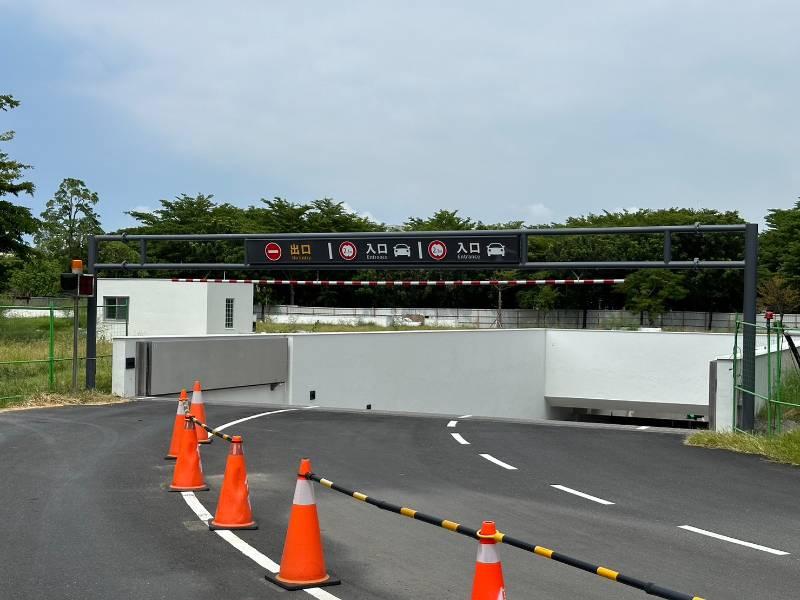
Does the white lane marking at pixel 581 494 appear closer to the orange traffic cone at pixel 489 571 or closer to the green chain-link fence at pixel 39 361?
the orange traffic cone at pixel 489 571

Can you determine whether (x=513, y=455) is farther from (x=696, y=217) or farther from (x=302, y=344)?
(x=696, y=217)

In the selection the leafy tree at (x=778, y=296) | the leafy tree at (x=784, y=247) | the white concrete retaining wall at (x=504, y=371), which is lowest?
the white concrete retaining wall at (x=504, y=371)

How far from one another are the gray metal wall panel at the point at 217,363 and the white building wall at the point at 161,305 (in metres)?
16.5

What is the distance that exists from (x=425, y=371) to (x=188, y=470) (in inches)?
952

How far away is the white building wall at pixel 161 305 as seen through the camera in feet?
145

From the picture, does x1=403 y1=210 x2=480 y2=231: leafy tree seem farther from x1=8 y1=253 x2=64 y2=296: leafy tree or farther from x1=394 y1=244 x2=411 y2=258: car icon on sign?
x1=394 y1=244 x2=411 y2=258: car icon on sign

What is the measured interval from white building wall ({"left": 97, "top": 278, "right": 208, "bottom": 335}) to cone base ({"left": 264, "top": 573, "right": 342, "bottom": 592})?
37.6 meters

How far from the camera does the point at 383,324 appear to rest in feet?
214

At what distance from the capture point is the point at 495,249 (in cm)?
2047

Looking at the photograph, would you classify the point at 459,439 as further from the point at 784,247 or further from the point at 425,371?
the point at 784,247

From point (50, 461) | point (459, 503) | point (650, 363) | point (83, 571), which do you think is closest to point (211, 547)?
point (83, 571)

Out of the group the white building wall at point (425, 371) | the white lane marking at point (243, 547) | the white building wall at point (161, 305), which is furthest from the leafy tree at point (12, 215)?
the white lane marking at point (243, 547)

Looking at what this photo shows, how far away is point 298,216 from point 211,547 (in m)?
82.1

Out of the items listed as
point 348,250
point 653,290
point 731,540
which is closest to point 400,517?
point 731,540
